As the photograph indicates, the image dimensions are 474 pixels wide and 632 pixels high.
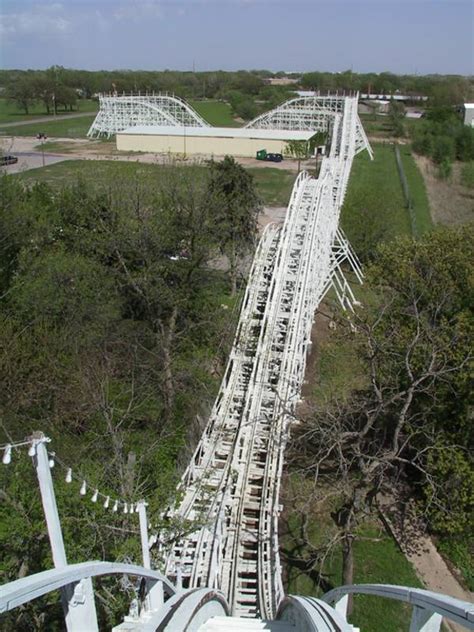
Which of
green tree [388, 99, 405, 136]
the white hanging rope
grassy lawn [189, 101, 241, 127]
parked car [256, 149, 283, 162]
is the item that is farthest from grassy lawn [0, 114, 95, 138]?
the white hanging rope

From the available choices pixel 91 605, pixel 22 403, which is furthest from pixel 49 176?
pixel 91 605

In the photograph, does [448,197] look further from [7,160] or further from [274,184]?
[7,160]

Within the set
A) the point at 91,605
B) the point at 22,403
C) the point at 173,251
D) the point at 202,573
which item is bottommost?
the point at 202,573

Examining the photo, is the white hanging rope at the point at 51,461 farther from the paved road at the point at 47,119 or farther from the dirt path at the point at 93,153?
the paved road at the point at 47,119

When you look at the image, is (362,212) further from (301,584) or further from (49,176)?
(49,176)

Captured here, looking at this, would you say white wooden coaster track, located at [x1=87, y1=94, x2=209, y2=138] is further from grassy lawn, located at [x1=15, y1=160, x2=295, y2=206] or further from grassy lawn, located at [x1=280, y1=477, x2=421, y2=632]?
grassy lawn, located at [x1=280, y1=477, x2=421, y2=632]

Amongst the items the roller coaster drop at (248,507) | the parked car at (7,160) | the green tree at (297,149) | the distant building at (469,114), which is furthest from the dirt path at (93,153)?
the distant building at (469,114)
